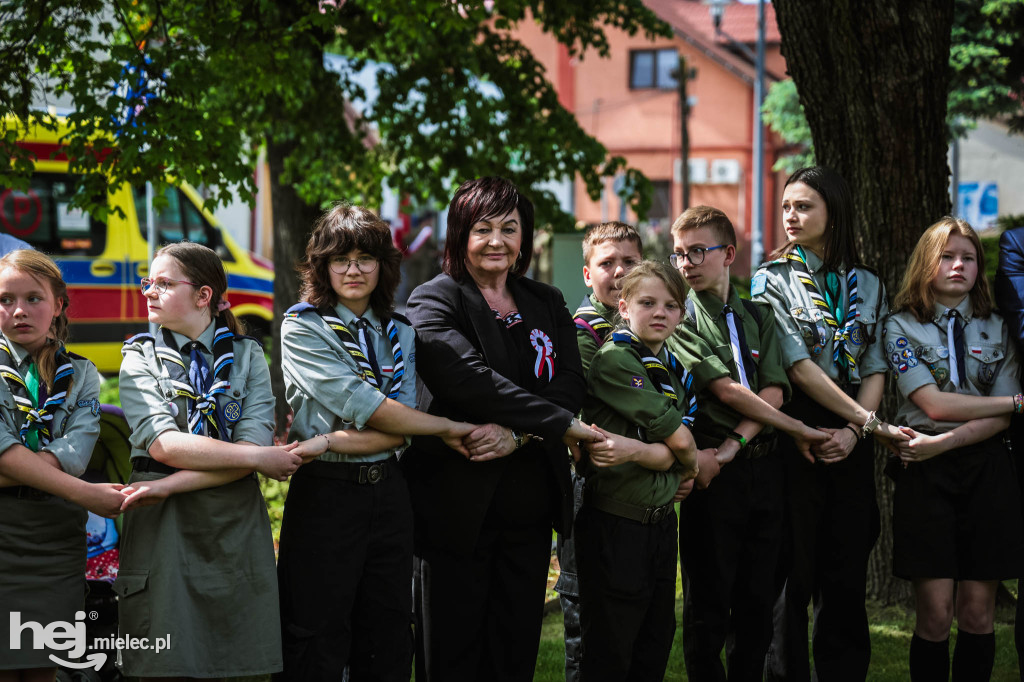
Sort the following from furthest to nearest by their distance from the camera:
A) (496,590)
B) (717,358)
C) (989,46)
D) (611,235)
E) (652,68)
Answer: (652,68), (989,46), (611,235), (717,358), (496,590)

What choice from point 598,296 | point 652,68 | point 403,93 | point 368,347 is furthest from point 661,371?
point 652,68

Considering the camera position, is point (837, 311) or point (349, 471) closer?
point (349, 471)

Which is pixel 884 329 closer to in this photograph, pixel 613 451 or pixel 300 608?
pixel 613 451

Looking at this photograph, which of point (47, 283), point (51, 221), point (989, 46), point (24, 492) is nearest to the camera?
point (24, 492)

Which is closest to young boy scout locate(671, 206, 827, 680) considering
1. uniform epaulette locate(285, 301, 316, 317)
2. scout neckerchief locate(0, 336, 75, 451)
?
uniform epaulette locate(285, 301, 316, 317)

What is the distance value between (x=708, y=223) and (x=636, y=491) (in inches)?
43.8

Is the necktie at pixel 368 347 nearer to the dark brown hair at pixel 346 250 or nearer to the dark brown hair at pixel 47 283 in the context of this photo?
the dark brown hair at pixel 346 250

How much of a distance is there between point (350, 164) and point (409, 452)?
20.2ft

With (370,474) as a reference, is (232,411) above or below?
above

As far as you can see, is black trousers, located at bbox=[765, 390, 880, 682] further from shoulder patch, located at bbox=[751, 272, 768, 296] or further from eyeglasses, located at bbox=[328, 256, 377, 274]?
eyeglasses, located at bbox=[328, 256, 377, 274]

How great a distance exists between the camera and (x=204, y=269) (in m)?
3.49

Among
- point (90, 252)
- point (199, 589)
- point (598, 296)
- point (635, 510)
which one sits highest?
point (90, 252)

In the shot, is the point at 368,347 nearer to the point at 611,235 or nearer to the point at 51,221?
the point at 611,235

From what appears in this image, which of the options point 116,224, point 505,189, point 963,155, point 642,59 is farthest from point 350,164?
point 963,155
